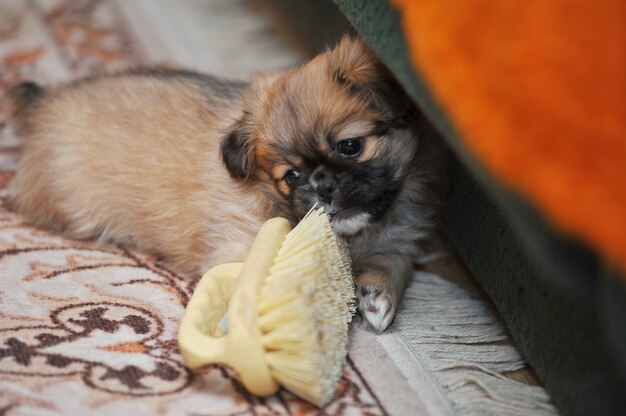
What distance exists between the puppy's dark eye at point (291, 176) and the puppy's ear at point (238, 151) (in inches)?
4.0

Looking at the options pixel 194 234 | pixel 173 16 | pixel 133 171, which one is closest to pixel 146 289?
pixel 194 234

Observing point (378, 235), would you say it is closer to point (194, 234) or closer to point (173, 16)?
point (194, 234)

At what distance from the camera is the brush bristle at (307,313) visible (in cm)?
122

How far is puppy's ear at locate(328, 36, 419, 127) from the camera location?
1546mm

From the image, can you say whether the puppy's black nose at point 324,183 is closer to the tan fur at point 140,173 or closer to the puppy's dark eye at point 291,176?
the puppy's dark eye at point 291,176

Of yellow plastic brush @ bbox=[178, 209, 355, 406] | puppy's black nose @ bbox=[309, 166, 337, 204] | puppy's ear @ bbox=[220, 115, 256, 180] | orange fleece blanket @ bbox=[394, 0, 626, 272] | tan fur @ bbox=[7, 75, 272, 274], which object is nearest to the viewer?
orange fleece blanket @ bbox=[394, 0, 626, 272]

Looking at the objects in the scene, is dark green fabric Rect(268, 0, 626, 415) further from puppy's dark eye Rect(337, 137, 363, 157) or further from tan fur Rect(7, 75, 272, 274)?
tan fur Rect(7, 75, 272, 274)

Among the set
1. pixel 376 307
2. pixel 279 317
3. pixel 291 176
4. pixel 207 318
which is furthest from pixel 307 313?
pixel 291 176

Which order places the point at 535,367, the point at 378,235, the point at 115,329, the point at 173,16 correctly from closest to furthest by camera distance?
the point at 535,367 < the point at 115,329 < the point at 378,235 < the point at 173,16

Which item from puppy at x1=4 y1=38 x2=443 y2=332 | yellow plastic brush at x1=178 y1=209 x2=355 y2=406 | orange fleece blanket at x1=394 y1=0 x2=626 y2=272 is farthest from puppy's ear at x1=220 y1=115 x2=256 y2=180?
orange fleece blanket at x1=394 y1=0 x2=626 y2=272

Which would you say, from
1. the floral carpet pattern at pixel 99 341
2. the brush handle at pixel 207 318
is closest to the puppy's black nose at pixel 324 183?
the brush handle at pixel 207 318

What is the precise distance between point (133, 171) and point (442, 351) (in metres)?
0.90

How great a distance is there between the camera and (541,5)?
1.03m

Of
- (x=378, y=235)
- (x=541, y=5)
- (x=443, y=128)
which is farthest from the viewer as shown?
(x=378, y=235)
